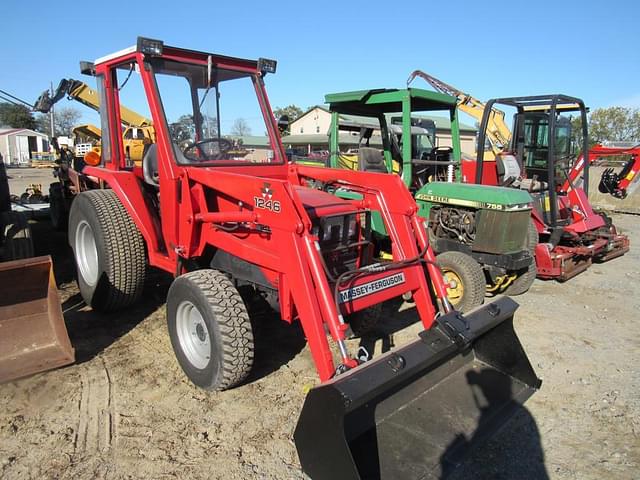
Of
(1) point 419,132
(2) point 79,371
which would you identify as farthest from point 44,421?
(1) point 419,132

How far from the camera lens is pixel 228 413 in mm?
3166

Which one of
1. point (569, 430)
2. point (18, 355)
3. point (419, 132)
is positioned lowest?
point (569, 430)

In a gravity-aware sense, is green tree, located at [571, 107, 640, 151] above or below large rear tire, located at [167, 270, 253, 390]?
above

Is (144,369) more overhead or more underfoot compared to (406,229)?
more underfoot

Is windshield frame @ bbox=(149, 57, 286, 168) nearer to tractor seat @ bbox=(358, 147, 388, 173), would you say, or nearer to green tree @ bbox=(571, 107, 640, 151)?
tractor seat @ bbox=(358, 147, 388, 173)

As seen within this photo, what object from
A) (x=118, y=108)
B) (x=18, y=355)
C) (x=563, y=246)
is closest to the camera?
(x=18, y=355)

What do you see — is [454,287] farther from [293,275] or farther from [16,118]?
[16,118]

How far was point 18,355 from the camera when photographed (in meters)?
3.58

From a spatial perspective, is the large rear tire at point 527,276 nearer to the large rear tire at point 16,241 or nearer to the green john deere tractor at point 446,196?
the green john deere tractor at point 446,196

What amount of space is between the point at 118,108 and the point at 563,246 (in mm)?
6392

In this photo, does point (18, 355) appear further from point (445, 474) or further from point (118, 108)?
point (445, 474)

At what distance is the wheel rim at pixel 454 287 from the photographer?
4949 millimetres

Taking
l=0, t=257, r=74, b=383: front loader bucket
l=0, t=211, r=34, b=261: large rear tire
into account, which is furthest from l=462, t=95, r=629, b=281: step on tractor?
l=0, t=211, r=34, b=261: large rear tire

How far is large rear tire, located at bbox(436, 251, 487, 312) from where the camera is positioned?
190 inches
